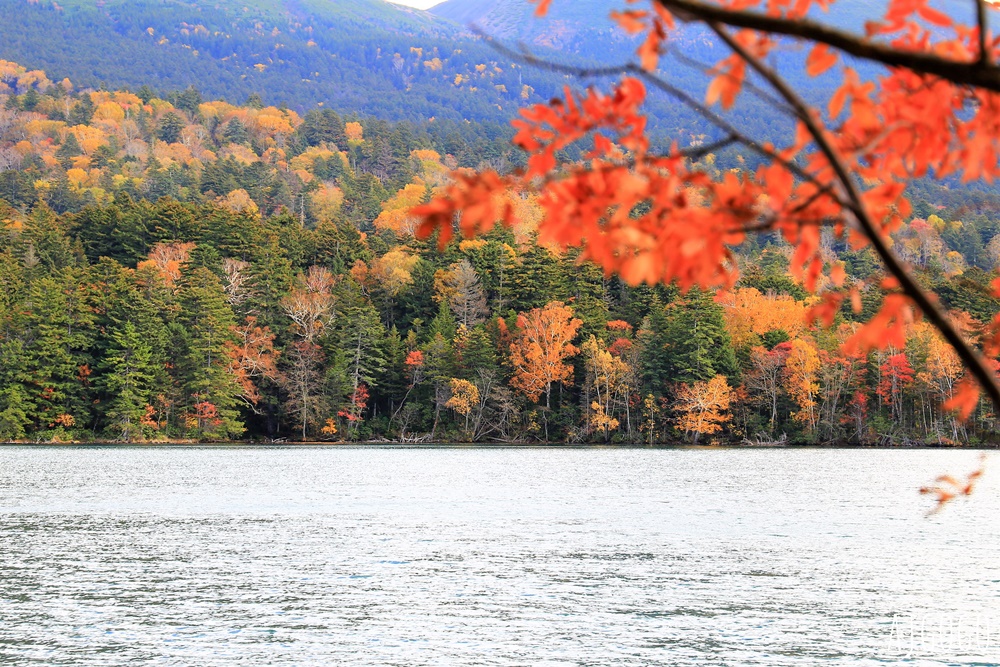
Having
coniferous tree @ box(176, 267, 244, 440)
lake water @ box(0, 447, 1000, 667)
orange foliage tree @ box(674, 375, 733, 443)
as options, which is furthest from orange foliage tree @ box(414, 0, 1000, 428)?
coniferous tree @ box(176, 267, 244, 440)

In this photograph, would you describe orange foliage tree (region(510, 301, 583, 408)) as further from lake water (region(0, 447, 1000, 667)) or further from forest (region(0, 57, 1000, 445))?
lake water (region(0, 447, 1000, 667))

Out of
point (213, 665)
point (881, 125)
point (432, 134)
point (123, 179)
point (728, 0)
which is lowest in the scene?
point (213, 665)

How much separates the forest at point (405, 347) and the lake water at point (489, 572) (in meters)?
25.6

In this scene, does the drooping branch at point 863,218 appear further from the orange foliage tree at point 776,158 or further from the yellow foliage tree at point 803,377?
the yellow foliage tree at point 803,377

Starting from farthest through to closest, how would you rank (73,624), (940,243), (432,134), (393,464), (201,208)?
(432,134) → (940,243) → (201,208) → (393,464) → (73,624)

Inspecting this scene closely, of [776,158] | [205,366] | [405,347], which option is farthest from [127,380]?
[776,158]

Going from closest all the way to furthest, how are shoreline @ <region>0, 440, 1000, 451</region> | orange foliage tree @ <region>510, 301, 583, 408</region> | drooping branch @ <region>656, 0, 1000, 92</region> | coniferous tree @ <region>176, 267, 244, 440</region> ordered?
drooping branch @ <region>656, 0, 1000, 92</region>
shoreline @ <region>0, 440, 1000, 451</region>
coniferous tree @ <region>176, 267, 244, 440</region>
orange foliage tree @ <region>510, 301, 583, 408</region>

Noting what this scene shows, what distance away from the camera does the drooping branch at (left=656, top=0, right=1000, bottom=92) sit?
253 cm

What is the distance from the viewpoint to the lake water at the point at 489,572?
1511 centimetres

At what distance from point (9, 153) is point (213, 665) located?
458ft

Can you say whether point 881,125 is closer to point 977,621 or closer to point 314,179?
point 977,621

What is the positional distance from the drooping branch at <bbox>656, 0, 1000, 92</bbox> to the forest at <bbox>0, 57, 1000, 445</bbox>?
197 feet

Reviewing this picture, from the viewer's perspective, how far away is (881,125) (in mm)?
3025

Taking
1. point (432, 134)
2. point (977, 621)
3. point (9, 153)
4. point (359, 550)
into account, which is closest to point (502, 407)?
point (359, 550)
